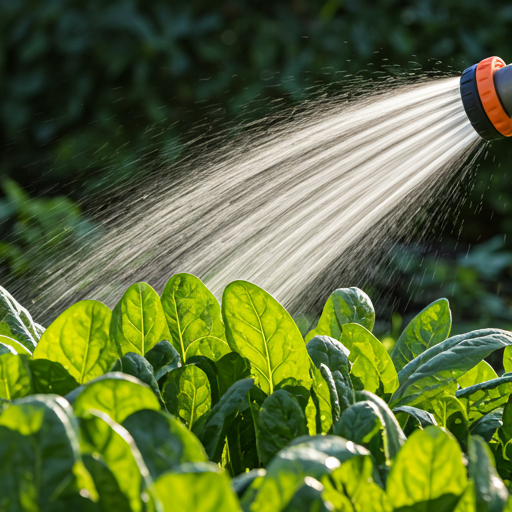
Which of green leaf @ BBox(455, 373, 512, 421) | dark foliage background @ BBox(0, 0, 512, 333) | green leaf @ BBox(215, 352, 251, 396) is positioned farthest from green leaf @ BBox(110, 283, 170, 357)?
dark foliage background @ BBox(0, 0, 512, 333)

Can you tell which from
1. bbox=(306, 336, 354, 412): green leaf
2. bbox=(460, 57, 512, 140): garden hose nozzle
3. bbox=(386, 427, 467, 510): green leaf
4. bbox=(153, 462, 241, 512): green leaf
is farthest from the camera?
bbox=(460, 57, 512, 140): garden hose nozzle

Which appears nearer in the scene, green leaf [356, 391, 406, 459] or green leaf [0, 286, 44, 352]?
green leaf [356, 391, 406, 459]

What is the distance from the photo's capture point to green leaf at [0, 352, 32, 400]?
0.70 m

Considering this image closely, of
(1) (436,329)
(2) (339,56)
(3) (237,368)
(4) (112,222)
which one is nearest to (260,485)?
(3) (237,368)

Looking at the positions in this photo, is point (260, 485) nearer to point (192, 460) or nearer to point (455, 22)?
point (192, 460)

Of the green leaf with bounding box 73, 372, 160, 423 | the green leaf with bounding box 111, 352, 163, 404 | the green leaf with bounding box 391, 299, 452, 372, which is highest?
the green leaf with bounding box 73, 372, 160, 423

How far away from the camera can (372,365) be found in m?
0.83

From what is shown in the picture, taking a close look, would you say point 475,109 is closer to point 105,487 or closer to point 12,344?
point 12,344

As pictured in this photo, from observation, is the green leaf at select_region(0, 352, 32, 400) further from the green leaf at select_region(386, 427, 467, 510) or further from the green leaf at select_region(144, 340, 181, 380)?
the green leaf at select_region(386, 427, 467, 510)

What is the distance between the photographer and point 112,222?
2.71 m

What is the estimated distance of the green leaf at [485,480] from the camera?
1.77 feet

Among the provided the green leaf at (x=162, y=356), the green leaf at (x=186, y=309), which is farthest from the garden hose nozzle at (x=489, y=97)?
the green leaf at (x=162, y=356)

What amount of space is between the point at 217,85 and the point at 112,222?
5.29ft

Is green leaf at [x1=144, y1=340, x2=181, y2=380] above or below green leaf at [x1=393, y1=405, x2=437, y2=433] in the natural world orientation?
above
